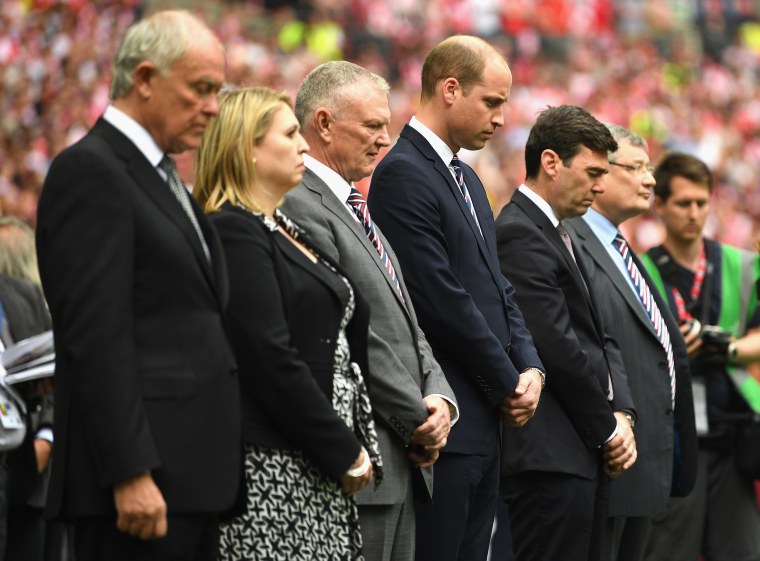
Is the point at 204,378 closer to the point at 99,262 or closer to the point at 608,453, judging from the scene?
the point at 99,262

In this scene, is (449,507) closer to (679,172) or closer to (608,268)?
(608,268)

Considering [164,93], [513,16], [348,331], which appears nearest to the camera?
[164,93]

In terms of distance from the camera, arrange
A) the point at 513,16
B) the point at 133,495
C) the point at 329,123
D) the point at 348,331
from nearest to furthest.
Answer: the point at 133,495
the point at 348,331
the point at 329,123
the point at 513,16

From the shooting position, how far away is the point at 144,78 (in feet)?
11.6

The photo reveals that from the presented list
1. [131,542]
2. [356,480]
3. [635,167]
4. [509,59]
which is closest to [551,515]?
[356,480]

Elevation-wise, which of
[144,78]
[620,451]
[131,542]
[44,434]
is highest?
[144,78]

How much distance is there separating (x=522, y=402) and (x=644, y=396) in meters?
1.05

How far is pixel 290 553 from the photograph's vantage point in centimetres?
385

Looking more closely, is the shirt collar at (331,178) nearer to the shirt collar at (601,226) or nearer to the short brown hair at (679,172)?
the shirt collar at (601,226)

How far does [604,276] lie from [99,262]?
2.96 meters

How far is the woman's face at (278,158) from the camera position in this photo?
158 inches

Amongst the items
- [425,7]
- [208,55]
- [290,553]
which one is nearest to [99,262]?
[208,55]

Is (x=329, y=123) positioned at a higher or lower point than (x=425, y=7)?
lower

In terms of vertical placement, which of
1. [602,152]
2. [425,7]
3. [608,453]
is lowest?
[608,453]
